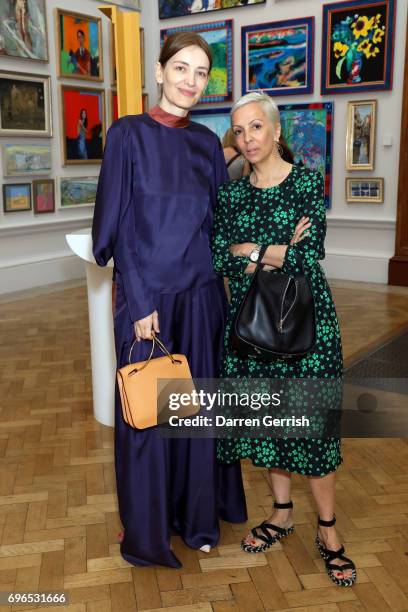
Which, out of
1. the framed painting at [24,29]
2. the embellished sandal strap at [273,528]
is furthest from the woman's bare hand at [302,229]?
the framed painting at [24,29]

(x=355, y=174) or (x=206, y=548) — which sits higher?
(x=355, y=174)

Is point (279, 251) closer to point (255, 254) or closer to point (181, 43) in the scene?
point (255, 254)

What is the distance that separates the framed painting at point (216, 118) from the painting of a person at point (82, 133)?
1730 mm

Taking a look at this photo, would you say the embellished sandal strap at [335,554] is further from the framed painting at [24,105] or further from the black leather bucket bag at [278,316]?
the framed painting at [24,105]

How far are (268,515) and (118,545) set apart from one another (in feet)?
2.40

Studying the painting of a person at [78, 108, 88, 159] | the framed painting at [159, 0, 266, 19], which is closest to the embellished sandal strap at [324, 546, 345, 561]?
the painting of a person at [78, 108, 88, 159]

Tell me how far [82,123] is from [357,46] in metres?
3.78

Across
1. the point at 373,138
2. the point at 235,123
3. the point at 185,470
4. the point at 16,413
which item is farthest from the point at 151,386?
the point at 373,138

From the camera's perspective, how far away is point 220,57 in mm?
9398

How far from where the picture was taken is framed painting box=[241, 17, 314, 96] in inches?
340

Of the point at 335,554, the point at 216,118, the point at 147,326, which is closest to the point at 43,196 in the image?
the point at 216,118

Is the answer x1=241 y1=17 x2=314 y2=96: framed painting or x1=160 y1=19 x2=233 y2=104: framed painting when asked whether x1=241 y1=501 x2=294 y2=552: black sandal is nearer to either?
x1=241 y1=17 x2=314 y2=96: framed painting

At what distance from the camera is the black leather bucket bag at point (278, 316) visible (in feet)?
7.58

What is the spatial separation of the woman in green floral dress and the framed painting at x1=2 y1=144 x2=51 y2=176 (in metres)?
6.10
